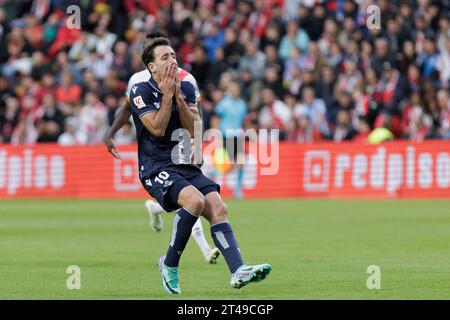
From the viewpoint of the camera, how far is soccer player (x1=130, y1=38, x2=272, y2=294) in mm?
10797

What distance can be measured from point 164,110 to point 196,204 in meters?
0.92

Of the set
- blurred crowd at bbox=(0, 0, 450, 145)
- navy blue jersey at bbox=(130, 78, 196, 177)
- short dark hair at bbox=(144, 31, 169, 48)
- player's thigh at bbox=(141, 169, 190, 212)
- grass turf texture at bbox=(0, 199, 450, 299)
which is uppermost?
blurred crowd at bbox=(0, 0, 450, 145)

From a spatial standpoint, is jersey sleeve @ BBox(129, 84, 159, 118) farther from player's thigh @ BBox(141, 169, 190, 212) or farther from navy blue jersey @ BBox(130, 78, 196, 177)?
player's thigh @ BBox(141, 169, 190, 212)

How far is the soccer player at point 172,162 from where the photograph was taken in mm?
10797

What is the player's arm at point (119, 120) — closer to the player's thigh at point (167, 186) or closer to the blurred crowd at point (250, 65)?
the player's thigh at point (167, 186)

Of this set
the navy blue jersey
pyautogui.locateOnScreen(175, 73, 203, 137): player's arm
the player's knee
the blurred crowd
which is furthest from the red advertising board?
the player's knee

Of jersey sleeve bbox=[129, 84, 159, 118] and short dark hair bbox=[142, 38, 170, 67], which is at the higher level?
short dark hair bbox=[142, 38, 170, 67]

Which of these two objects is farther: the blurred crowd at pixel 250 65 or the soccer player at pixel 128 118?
the blurred crowd at pixel 250 65

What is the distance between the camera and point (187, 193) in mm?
10852

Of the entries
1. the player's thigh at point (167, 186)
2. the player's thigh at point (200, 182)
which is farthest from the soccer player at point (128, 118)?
the player's thigh at point (167, 186)

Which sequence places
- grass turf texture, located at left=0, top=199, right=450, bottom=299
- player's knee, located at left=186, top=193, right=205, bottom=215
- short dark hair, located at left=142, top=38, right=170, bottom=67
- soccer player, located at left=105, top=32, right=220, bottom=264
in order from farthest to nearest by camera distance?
1. soccer player, located at left=105, top=32, right=220, bottom=264
2. grass turf texture, located at left=0, top=199, right=450, bottom=299
3. short dark hair, located at left=142, top=38, right=170, bottom=67
4. player's knee, located at left=186, top=193, right=205, bottom=215

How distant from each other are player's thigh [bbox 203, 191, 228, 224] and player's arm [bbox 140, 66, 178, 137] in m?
0.75

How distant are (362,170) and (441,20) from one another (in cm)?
454

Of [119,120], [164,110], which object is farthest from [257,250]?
[164,110]
